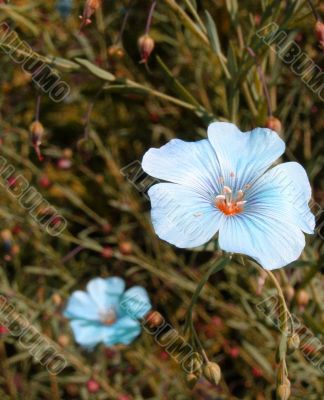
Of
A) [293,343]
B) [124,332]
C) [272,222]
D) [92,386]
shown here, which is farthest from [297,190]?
[92,386]

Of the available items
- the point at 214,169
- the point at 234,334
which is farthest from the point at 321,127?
the point at 214,169

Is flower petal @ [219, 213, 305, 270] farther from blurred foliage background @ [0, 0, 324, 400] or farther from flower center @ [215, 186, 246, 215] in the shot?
blurred foliage background @ [0, 0, 324, 400]

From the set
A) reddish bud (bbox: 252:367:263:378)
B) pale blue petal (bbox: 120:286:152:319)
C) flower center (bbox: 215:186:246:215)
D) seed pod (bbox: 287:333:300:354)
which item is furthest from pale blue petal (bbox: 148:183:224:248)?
reddish bud (bbox: 252:367:263:378)

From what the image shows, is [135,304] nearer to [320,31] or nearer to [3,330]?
[3,330]

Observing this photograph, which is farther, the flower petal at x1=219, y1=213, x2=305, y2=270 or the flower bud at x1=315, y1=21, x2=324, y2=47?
the flower bud at x1=315, y1=21, x2=324, y2=47

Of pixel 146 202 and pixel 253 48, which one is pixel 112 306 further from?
pixel 253 48

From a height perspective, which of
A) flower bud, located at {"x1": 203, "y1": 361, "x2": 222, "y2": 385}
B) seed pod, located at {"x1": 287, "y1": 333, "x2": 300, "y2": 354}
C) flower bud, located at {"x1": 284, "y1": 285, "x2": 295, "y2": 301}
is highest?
seed pod, located at {"x1": 287, "y1": 333, "x2": 300, "y2": 354}
